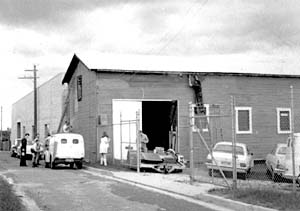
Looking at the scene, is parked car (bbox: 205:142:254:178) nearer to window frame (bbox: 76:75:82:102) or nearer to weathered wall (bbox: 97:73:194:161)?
weathered wall (bbox: 97:73:194:161)

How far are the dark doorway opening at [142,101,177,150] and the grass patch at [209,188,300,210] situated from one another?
1938 centimetres

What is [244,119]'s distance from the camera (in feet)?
110

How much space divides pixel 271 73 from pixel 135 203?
22.8m

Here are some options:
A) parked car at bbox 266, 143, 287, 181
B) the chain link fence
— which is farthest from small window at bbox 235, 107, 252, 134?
parked car at bbox 266, 143, 287, 181

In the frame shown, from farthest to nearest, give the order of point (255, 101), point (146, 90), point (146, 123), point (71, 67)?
point (71, 67)
point (146, 123)
point (255, 101)
point (146, 90)

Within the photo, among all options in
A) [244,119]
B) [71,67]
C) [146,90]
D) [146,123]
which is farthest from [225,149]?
[71,67]

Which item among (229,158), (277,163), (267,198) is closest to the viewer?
(267,198)

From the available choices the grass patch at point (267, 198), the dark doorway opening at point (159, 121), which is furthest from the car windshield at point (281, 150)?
the dark doorway opening at point (159, 121)

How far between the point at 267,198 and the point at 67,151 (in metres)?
16.3

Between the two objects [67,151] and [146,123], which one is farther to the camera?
[146,123]

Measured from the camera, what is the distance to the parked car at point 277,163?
18361mm

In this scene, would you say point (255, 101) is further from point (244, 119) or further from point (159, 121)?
point (159, 121)

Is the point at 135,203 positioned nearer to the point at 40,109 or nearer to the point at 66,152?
the point at 66,152

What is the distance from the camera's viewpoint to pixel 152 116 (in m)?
36.5
